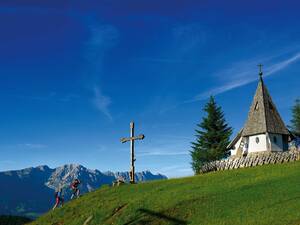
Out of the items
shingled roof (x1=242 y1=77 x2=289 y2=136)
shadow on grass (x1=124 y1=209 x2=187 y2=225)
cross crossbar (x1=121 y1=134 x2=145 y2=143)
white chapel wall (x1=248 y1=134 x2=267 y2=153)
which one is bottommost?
shadow on grass (x1=124 y1=209 x2=187 y2=225)

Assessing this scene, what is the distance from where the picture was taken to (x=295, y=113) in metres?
85.9

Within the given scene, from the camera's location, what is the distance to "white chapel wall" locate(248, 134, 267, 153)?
219 ft

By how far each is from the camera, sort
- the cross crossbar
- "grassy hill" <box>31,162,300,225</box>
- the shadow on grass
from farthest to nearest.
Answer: the cross crossbar
the shadow on grass
"grassy hill" <box>31,162,300,225</box>

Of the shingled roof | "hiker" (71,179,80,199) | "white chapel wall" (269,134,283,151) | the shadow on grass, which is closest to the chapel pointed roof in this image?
the shingled roof

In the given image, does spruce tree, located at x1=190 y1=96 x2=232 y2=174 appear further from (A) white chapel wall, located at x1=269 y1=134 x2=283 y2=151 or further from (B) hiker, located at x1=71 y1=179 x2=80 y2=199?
(B) hiker, located at x1=71 y1=179 x2=80 y2=199

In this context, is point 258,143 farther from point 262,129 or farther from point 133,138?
point 133,138

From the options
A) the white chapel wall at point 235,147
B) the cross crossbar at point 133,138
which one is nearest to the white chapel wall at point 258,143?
→ the white chapel wall at point 235,147

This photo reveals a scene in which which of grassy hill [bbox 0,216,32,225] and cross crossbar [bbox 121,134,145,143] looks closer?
cross crossbar [bbox 121,134,145,143]

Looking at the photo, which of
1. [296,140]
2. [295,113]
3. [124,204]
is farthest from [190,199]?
[295,113]

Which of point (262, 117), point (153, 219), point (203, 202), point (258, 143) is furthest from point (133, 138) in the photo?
point (262, 117)

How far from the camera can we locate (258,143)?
6756 centimetres

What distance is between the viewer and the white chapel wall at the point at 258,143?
219ft

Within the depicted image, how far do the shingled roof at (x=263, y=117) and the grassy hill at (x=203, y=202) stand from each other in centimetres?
2956

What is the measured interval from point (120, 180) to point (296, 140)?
41.5 metres
